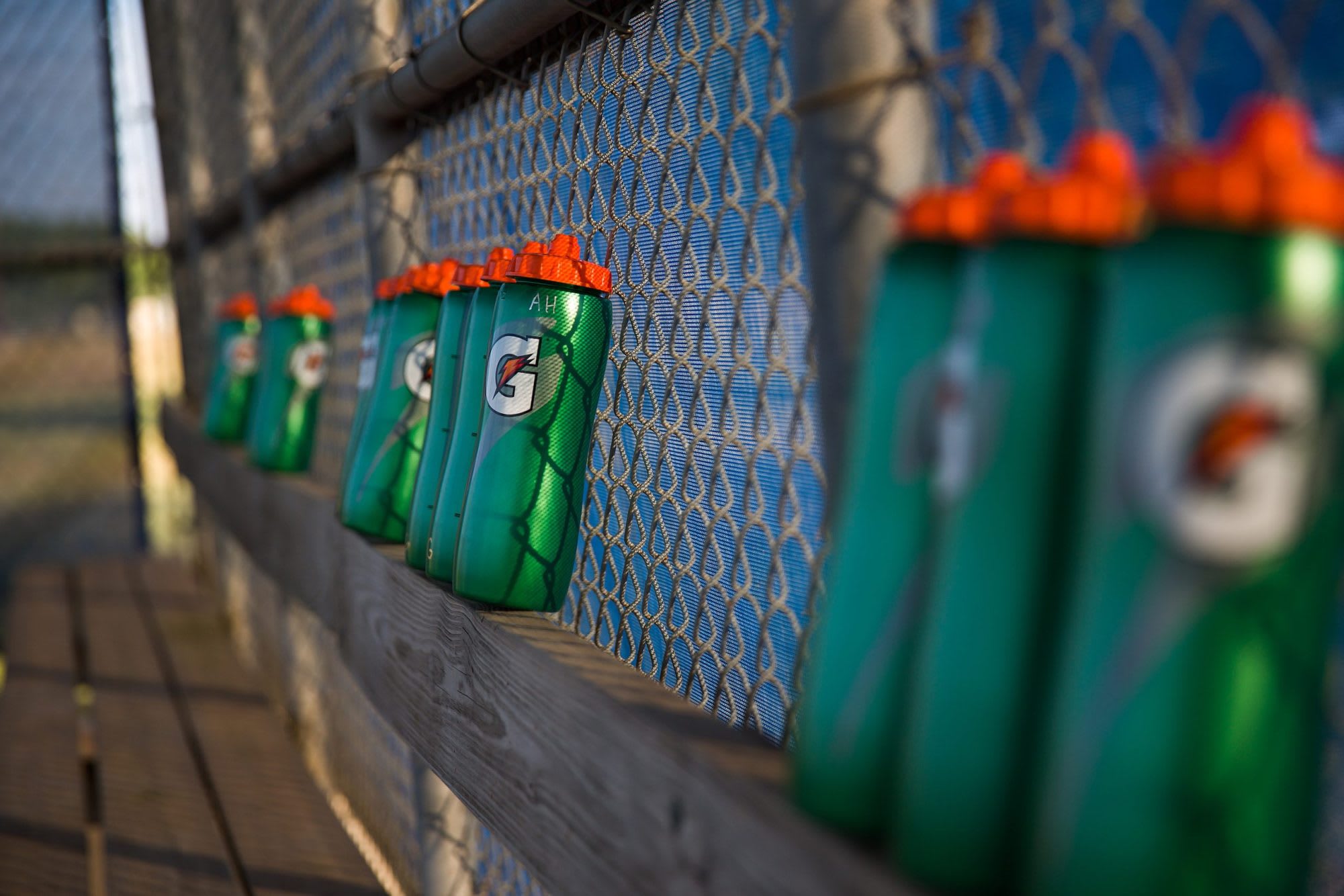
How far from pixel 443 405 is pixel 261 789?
1554 millimetres

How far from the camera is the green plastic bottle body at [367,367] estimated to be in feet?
4.33

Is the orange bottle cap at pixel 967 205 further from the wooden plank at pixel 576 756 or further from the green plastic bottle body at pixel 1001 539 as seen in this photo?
the wooden plank at pixel 576 756

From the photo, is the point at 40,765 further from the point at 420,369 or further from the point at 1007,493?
A: the point at 1007,493

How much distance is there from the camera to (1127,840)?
0.38 metres

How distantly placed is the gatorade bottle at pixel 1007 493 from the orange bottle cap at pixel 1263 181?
0.05 m

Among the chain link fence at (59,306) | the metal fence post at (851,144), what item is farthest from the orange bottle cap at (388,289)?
the chain link fence at (59,306)

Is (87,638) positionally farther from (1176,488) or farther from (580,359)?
(1176,488)

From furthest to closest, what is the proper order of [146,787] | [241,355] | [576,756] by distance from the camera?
[241,355], [146,787], [576,756]

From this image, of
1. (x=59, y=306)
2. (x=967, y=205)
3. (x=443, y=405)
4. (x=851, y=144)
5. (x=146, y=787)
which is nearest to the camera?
(x=967, y=205)

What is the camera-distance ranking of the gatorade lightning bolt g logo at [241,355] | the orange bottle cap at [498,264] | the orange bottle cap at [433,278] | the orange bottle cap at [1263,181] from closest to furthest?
the orange bottle cap at [1263,181] → the orange bottle cap at [498,264] → the orange bottle cap at [433,278] → the gatorade lightning bolt g logo at [241,355]

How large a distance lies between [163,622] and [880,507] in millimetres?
3794

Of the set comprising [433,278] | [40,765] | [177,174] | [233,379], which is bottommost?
[40,765]

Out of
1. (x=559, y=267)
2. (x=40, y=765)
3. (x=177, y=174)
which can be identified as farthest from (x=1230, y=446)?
(x=177, y=174)

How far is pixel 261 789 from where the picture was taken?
2273mm
